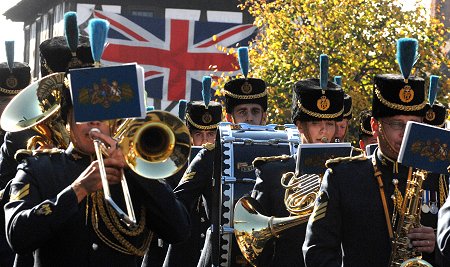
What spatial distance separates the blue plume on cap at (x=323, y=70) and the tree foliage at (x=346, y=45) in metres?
15.2

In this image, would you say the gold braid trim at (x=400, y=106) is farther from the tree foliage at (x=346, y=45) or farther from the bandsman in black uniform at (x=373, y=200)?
the tree foliage at (x=346, y=45)

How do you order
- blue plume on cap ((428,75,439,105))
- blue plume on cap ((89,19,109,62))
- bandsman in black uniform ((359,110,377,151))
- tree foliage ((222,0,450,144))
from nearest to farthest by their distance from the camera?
blue plume on cap ((89,19,109,62)) < blue plume on cap ((428,75,439,105)) < bandsman in black uniform ((359,110,377,151)) < tree foliage ((222,0,450,144))

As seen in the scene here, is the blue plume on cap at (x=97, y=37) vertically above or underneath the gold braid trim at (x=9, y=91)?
above

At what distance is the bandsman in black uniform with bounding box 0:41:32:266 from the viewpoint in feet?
32.4

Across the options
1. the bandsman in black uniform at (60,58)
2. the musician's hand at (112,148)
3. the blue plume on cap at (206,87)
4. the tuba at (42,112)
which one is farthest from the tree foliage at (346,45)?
the musician's hand at (112,148)

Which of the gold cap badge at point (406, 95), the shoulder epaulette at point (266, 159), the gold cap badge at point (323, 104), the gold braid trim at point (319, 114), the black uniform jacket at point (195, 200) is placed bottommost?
the black uniform jacket at point (195, 200)

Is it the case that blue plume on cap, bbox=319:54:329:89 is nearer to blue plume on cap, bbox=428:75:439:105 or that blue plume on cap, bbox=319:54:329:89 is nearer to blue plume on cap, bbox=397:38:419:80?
blue plume on cap, bbox=428:75:439:105

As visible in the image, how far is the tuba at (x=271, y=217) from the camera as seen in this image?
8.27 meters

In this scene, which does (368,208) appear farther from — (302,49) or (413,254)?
(302,49)

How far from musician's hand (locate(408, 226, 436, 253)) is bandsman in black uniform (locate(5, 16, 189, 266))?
43.1 inches

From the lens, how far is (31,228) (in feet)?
21.3

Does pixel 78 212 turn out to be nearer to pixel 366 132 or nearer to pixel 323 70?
pixel 323 70

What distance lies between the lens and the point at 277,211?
8.72 metres

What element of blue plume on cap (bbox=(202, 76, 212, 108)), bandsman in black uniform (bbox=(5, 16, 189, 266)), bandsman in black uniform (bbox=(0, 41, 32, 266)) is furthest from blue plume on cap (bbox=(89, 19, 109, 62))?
blue plume on cap (bbox=(202, 76, 212, 108))
